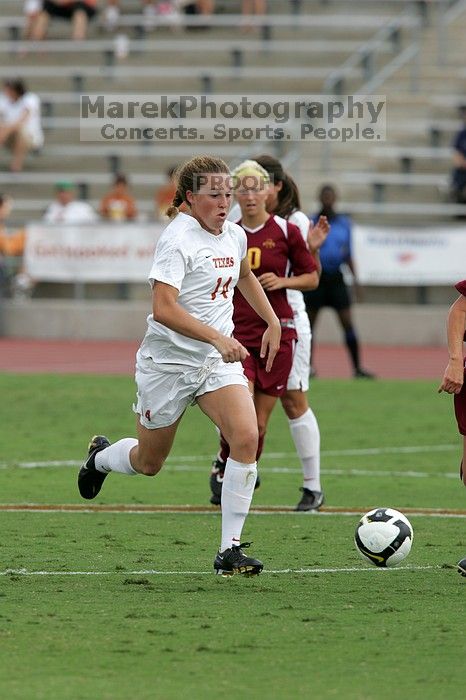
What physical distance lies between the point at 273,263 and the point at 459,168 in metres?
15.5

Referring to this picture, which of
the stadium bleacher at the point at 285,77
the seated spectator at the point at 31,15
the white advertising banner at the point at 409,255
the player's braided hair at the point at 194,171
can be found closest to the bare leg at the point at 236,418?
the player's braided hair at the point at 194,171

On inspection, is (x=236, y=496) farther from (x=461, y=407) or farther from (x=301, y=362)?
(x=301, y=362)

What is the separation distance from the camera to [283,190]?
10.5 m

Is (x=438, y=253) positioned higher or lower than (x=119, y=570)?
higher

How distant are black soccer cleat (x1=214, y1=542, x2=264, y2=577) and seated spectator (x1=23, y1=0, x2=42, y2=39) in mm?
24873

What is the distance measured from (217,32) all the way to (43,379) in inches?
537

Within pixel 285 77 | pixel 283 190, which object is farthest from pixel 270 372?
pixel 285 77

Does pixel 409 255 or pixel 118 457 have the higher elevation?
pixel 409 255

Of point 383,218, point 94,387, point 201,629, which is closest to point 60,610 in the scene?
point 201,629

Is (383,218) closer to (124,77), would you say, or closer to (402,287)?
(402,287)

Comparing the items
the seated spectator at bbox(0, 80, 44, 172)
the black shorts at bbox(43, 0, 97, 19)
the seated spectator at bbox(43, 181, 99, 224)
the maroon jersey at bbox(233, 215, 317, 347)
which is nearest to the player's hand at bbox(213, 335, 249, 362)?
the maroon jersey at bbox(233, 215, 317, 347)

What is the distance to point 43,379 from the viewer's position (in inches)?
744

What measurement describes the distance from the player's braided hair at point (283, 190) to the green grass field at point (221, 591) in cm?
203

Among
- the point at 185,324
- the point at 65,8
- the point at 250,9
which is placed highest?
the point at 65,8
